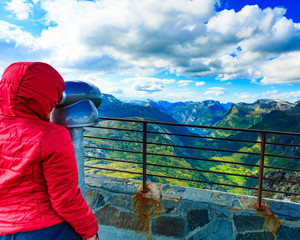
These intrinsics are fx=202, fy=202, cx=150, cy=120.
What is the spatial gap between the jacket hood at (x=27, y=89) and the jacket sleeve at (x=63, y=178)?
16cm

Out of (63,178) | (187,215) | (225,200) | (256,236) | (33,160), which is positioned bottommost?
(256,236)

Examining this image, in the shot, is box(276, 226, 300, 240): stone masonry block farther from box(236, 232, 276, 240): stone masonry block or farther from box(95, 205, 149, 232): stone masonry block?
box(95, 205, 149, 232): stone masonry block

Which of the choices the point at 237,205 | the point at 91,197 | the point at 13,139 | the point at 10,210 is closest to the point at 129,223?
the point at 91,197

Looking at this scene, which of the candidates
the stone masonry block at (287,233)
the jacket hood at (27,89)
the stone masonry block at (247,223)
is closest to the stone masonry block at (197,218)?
the stone masonry block at (247,223)

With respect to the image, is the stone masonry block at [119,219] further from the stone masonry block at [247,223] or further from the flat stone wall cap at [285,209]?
the flat stone wall cap at [285,209]

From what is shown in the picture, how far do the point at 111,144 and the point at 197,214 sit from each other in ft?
397

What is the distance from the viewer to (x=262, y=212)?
316cm

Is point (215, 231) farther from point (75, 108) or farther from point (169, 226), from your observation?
point (75, 108)

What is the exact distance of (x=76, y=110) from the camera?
140 cm

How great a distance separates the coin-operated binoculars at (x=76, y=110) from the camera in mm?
1389

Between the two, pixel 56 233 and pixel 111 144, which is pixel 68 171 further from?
pixel 111 144

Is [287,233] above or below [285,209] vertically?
below

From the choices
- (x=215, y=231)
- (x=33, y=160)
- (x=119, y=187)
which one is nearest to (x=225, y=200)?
(x=215, y=231)

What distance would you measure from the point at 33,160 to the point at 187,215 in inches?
109
